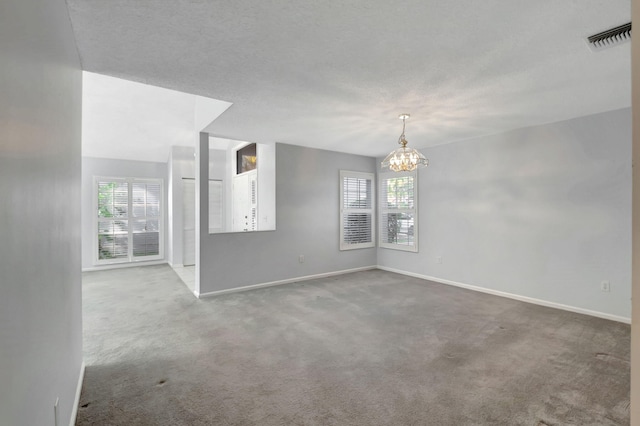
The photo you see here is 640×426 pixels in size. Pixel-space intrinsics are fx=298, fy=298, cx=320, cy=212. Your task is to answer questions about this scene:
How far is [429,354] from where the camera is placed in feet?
8.57

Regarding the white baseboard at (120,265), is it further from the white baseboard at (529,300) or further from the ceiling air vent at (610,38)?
the ceiling air vent at (610,38)

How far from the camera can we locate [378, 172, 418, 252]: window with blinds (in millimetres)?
5602

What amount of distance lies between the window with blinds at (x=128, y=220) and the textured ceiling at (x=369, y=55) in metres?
4.84

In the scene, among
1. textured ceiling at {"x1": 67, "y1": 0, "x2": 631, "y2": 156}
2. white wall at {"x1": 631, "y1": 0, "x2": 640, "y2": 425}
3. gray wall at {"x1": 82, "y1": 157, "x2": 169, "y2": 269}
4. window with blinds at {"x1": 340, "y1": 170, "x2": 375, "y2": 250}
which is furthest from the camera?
gray wall at {"x1": 82, "y1": 157, "x2": 169, "y2": 269}

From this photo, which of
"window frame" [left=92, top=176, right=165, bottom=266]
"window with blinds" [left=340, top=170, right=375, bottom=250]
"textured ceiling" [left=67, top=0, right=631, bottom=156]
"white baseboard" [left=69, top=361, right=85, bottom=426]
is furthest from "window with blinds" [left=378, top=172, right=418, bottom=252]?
"window frame" [left=92, top=176, right=165, bottom=266]

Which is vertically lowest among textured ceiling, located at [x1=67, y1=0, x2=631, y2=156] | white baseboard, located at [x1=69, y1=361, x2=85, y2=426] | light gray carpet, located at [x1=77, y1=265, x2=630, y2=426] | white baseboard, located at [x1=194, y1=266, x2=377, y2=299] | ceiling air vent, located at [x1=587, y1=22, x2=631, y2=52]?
light gray carpet, located at [x1=77, y1=265, x2=630, y2=426]

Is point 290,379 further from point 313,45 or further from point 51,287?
point 313,45

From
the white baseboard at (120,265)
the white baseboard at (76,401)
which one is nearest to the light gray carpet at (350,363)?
the white baseboard at (76,401)

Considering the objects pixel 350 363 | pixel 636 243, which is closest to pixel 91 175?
pixel 350 363

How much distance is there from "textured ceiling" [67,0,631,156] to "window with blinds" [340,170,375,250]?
2.43m

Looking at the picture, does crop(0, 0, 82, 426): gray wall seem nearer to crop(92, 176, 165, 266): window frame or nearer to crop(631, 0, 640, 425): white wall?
crop(631, 0, 640, 425): white wall

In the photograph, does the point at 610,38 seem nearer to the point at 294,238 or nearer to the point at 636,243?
the point at 636,243

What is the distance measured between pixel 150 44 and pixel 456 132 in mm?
3899

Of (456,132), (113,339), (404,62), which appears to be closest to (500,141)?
(456,132)
